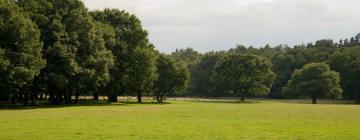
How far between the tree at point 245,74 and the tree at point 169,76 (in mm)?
29648

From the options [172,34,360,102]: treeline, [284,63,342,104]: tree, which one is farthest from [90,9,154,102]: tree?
[284,63,342,104]: tree

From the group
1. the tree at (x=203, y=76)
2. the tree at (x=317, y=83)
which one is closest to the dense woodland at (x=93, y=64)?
the tree at (x=317, y=83)

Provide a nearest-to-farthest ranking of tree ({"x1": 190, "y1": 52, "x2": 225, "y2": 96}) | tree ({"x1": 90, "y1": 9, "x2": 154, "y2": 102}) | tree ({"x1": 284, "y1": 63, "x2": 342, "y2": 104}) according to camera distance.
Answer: tree ({"x1": 90, "y1": 9, "x2": 154, "y2": 102})
tree ({"x1": 284, "y1": 63, "x2": 342, "y2": 104})
tree ({"x1": 190, "y1": 52, "x2": 225, "y2": 96})

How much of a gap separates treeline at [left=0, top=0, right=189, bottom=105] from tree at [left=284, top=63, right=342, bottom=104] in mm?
40820

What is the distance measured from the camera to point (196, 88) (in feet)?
592

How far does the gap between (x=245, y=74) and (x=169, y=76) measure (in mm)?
33769

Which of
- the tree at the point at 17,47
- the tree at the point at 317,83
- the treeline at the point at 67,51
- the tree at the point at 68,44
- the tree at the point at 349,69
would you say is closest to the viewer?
the tree at the point at 17,47

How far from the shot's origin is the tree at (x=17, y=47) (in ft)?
191

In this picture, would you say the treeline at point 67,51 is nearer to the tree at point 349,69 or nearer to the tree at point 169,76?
the tree at point 169,76

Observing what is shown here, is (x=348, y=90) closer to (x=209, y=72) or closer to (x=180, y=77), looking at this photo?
(x=209, y=72)

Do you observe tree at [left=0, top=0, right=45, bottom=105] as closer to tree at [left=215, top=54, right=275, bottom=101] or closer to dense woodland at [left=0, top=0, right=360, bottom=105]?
dense woodland at [left=0, top=0, right=360, bottom=105]

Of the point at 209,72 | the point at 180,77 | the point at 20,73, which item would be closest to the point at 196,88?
the point at 209,72

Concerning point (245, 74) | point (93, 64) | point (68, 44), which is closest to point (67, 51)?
point (68, 44)

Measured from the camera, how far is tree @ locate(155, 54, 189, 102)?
103m
